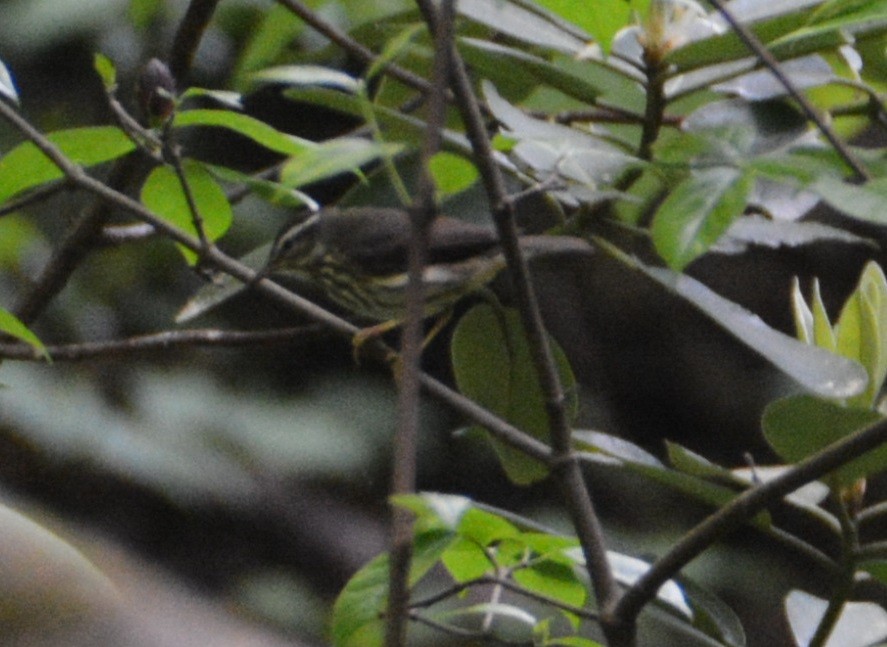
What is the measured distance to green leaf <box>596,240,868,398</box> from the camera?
73cm

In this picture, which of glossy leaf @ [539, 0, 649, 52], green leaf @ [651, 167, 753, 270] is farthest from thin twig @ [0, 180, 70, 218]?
green leaf @ [651, 167, 753, 270]

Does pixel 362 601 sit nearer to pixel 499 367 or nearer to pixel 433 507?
pixel 433 507

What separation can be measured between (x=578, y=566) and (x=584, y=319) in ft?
7.86

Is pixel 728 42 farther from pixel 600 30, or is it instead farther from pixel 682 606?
pixel 682 606

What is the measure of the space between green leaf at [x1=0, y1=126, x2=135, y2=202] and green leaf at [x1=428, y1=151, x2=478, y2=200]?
39 cm

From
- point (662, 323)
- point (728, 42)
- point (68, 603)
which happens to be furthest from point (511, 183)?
point (662, 323)

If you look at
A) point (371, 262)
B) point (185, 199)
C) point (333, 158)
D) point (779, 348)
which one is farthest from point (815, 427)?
point (371, 262)

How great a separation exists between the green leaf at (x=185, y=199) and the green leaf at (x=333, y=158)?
0.44 metres

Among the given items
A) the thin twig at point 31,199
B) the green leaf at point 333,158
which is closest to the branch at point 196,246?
the thin twig at point 31,199

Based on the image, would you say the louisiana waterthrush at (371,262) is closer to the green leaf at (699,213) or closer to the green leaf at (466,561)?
the green leaf at (466,561)

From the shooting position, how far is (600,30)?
2.52 feet

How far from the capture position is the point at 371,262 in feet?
5.40

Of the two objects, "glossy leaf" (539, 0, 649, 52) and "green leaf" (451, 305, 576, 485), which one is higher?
"glossy leaf" (539, 0, 649, 52)

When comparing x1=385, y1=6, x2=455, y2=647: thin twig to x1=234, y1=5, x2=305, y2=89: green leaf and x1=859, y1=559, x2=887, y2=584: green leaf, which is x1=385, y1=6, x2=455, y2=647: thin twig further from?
x1=234, y1=5, x2=305, y2=89: green leaf
